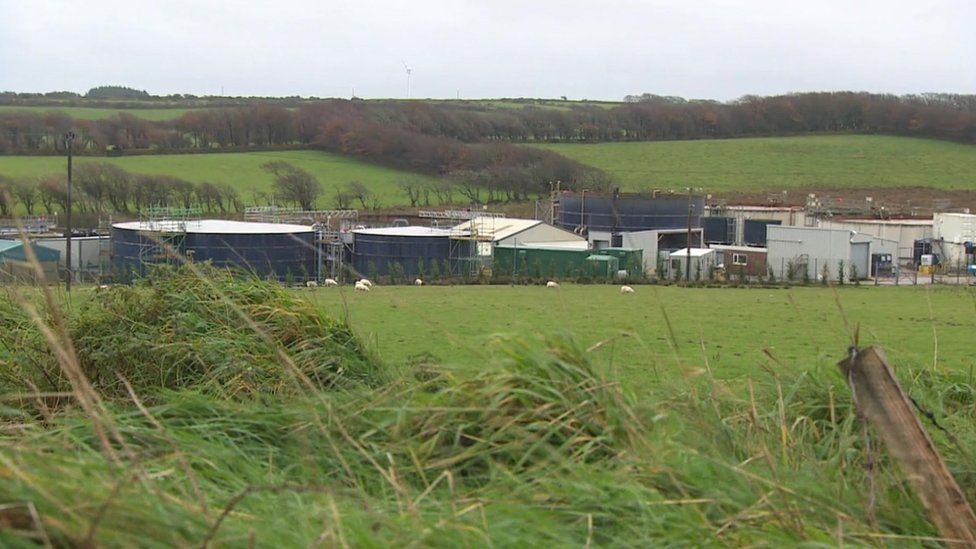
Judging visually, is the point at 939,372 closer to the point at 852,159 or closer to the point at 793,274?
the point at 793,274

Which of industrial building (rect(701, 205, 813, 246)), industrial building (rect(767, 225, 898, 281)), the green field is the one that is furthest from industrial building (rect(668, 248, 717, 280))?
the green field

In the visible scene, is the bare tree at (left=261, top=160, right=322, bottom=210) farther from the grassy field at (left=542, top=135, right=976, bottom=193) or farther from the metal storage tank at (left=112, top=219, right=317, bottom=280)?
the metal storage tank at (left=112, top=219, right=317, bottom=280)

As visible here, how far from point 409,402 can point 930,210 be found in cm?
8036

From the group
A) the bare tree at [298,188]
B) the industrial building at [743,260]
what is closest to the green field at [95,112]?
the bare tree at [298,188]

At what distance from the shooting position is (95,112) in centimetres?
10881

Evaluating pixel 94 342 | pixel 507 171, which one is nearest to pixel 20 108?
pixel 507 171

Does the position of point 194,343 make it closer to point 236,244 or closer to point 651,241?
point 236,244

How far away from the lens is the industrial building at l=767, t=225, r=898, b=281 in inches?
1907

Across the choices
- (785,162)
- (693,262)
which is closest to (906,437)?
(693,262)

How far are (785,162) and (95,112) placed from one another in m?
67.0

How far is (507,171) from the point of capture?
87.8m

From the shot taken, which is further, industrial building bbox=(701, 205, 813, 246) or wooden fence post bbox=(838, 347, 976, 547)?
industrial building bbox=(701, 205, 813, 246)

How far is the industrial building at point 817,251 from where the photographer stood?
48.4 metres

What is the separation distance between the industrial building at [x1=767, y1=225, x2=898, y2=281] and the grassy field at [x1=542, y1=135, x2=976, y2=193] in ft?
125
